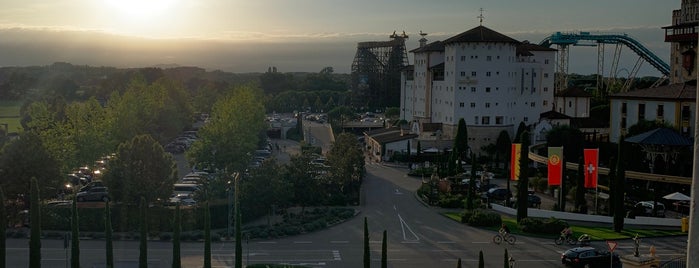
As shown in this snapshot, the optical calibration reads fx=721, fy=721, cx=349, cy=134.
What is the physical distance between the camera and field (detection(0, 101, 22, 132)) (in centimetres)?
8551

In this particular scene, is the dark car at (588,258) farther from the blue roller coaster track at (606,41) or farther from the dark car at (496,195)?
the blue roller coaster track at (606,41)

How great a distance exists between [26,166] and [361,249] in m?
17.9

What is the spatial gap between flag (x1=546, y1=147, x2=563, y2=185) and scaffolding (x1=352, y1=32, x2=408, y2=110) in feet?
246

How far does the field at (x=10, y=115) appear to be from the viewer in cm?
8551

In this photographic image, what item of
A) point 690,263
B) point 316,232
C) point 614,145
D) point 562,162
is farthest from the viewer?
point 614,145

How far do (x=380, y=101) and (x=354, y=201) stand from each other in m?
76.3

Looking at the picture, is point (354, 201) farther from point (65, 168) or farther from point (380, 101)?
point (380, 101)

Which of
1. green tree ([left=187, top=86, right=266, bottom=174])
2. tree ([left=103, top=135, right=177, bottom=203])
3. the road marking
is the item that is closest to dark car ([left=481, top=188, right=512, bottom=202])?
the road marking

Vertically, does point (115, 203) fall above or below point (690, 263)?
below

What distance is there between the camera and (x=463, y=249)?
107 ft

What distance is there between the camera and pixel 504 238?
33656 millimetres

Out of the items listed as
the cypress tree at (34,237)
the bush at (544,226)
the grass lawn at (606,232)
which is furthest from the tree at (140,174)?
the bush at (544,226)

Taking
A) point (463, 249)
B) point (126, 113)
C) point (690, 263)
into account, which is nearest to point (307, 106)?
point (126, 113)

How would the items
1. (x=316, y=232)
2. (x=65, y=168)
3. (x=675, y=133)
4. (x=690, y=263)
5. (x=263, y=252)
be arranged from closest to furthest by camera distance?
(x=690, y=263) → (x=263, y=252) → (x=316, y=232) → (x=65, y=168) → (x=675, y=133)
